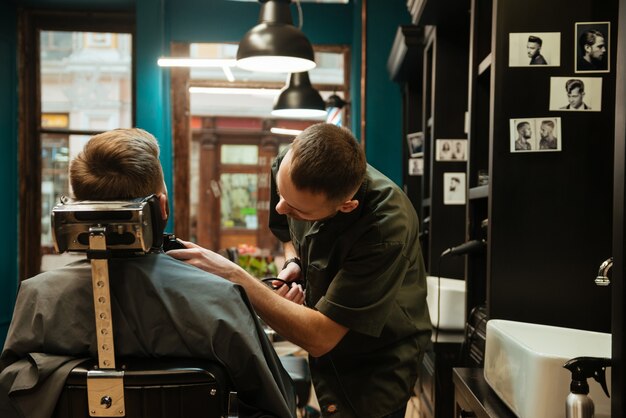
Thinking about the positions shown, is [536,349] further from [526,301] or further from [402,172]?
[402,172]

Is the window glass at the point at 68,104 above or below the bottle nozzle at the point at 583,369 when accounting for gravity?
above

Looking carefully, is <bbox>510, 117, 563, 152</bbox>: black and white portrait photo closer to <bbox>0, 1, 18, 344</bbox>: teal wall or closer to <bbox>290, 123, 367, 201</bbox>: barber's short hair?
<bbox>290, 123, 367, 201</bbox>: barber's short hair

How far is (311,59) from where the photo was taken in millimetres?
3125

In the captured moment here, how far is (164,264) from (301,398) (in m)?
1.38

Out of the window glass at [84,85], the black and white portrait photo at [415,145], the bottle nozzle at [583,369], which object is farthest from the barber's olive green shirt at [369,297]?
the window glass at [84,85]

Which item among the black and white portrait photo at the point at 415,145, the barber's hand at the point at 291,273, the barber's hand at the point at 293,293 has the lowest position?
the barber's hand at the point at 293,293

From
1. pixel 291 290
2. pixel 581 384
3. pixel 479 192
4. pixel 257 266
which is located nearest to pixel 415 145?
pixel 257 266

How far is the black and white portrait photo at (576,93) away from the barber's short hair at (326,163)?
66cm

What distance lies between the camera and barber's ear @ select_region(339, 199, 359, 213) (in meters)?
1.53

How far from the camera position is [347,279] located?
157 cm

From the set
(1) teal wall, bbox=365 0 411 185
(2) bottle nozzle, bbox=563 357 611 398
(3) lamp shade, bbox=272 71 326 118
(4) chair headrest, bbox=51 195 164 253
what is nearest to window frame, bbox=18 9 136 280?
(3) lamp shade, bbox=272 71 326 118

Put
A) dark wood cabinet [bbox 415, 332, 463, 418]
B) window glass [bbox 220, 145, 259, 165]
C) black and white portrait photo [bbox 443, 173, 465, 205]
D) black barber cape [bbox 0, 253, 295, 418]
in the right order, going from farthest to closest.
Result: window glass [bbox 220, 145, 259, 165] < black and white portrait photo [bbox 443, 173, 465, 205] < dark wood cabinet [bbox 415, 332, 463, 418] < black barber cape [bbox 0, 253, 295, 418]

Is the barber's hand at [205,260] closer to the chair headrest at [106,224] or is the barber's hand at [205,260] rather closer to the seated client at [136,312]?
the seated client at [136,312]

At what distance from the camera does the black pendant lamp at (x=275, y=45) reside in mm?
3000
